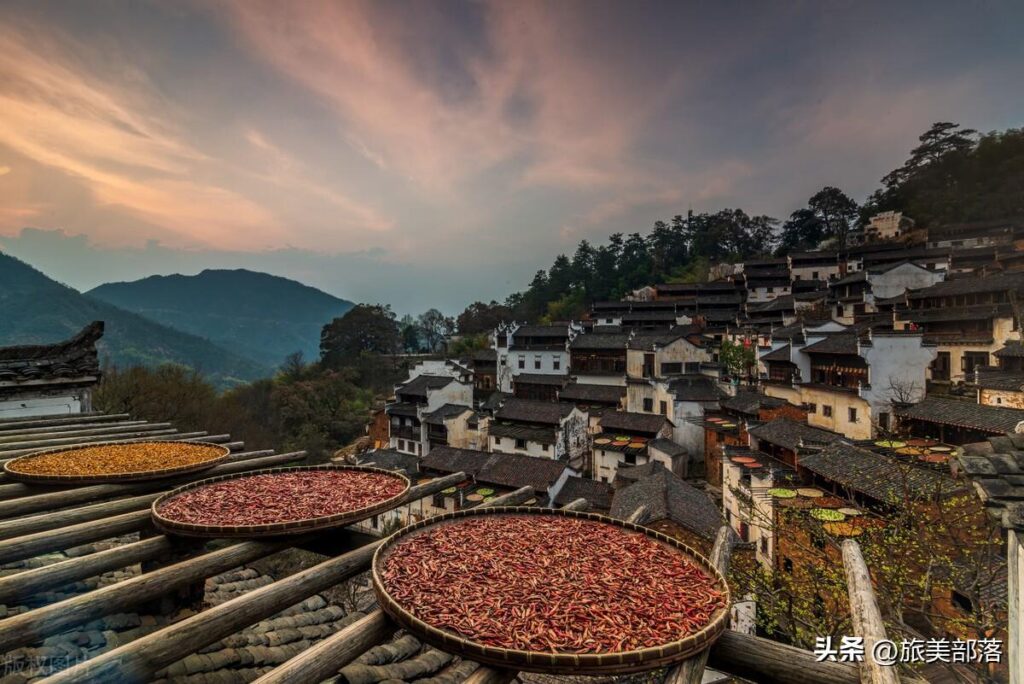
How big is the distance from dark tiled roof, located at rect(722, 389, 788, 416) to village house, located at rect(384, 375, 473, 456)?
60.9 feet

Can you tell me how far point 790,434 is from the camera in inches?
802

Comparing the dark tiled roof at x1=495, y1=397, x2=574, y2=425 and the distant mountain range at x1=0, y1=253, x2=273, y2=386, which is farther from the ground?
the distant mountain range at x1=0, y1=253, x2=273, y2=386

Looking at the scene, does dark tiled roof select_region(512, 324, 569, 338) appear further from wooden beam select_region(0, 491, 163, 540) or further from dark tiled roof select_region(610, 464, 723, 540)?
wooden beam select_region(0, 491, 163, 540)

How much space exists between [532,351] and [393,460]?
1543 centimetres

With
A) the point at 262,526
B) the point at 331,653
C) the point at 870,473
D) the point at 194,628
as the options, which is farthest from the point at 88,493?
the point at 870,473

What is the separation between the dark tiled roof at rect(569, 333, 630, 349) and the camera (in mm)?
36031

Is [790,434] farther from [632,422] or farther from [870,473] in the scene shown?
[632,422]

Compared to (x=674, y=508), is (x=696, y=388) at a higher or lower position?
higher

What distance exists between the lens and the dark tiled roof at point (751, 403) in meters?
24.8

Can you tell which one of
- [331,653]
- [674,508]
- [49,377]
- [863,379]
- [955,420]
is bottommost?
[674,508]

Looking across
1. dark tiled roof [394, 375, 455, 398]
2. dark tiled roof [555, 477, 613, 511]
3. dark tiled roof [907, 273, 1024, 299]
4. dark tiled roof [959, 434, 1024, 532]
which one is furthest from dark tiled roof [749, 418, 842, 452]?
dark tiled roof [394, 375, 455, 398]

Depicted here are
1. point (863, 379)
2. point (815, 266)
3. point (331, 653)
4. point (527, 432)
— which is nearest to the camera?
point (331, 653)

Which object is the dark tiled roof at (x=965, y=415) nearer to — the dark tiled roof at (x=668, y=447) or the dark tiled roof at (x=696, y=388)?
the dark tiled roof at (x=668, y=447)

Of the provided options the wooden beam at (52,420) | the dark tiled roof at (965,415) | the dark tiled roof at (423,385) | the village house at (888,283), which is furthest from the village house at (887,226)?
the wooden beam at (52,420)
